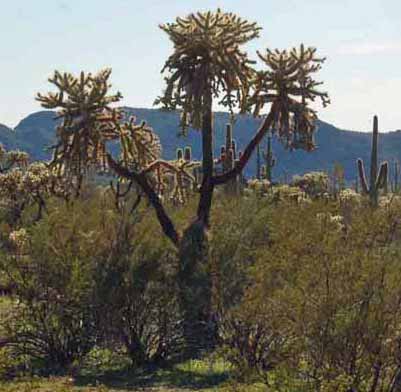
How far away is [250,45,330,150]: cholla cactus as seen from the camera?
1862 centimetres

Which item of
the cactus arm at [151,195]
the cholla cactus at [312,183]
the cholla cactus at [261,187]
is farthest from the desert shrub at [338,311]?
the cholla cactus at [312,183]

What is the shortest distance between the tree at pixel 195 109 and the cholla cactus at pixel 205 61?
0.07 ft

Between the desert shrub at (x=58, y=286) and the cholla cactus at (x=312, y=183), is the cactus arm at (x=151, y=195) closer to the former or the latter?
the desert shrub at (x=58, y=286)

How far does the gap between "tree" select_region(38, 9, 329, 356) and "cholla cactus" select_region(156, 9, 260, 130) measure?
2 cm

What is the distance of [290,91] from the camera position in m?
18.8

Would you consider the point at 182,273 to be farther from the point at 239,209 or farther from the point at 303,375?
the point at 303,375

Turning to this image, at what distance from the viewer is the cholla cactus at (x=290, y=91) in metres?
18.6

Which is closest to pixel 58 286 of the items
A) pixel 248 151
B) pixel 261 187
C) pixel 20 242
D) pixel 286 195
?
pixel 20 242

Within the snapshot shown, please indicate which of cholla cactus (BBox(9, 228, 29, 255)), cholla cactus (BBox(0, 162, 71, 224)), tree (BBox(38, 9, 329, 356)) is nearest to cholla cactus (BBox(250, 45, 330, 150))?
tree (BBox(38, 9, 329, 356))

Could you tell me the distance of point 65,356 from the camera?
651 inches

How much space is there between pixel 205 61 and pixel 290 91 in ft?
6.94

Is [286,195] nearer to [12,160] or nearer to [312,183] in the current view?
[312,183]

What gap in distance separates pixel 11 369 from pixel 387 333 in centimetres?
764

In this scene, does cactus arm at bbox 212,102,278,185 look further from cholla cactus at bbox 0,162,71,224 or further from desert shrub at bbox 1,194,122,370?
cholla cactus at bbox 0,162,71,224
